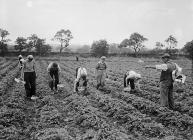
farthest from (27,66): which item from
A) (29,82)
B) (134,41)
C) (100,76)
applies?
(134,41)

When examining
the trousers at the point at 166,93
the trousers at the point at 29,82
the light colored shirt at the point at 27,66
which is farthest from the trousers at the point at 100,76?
the trousers at the point at 166,93

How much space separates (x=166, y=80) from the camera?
8.84 metres

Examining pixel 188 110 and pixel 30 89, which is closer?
pixel 188 110

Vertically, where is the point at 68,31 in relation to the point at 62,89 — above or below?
above

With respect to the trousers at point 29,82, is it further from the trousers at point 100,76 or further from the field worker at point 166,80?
the field worker at point 166,80

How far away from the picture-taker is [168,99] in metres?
9.23

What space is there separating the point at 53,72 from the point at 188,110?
21.4ft

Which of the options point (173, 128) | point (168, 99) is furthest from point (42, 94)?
point (173, 128)

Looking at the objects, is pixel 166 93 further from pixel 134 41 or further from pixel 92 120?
pixel 134 41

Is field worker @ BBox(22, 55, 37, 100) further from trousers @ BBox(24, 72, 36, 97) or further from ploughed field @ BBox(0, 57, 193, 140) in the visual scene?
ploughed field @ BBox(0, 57, 193, 140)

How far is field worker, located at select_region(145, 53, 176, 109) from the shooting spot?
864cm

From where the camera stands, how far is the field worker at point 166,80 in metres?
8.64

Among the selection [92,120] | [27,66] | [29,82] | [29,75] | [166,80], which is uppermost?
[27,66]

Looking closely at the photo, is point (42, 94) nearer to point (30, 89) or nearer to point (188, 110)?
point (30, 89)
